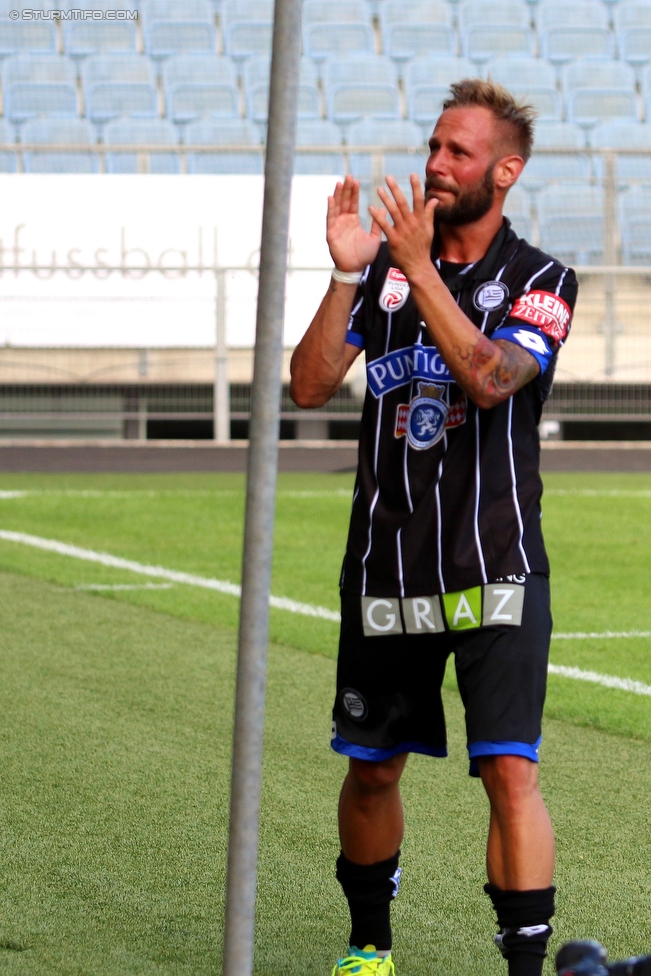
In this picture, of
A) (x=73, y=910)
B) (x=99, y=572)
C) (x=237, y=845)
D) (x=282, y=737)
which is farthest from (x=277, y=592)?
(x=237, y=845)

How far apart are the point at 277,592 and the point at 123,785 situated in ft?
11.5

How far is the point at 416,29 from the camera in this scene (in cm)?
2131

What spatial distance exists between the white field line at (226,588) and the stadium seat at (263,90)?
1150 centimetres

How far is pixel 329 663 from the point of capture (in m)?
6.02

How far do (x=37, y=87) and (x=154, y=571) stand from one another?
43.5ft

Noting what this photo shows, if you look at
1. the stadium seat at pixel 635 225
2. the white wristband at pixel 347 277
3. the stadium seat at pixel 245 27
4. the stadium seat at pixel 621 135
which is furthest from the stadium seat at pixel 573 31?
the white wristband at pixel 347 277

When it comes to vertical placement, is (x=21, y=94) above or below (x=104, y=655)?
above

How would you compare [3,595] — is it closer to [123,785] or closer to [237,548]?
[237,548]

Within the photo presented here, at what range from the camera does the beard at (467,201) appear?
2.68 meters

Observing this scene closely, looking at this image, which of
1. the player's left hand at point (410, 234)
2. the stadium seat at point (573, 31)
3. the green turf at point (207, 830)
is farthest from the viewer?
the stadium seat at point (573, 31)

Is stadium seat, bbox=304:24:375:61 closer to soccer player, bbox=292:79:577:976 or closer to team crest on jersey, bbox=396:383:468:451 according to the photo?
soccer player, bbox=292:79:577:976

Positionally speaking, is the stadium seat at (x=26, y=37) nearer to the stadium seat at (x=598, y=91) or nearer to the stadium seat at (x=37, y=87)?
the stadium seat at (x=37, y=87)

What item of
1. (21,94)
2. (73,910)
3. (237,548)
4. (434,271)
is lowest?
(237,548)

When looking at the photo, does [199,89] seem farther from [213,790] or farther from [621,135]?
[213,790]
